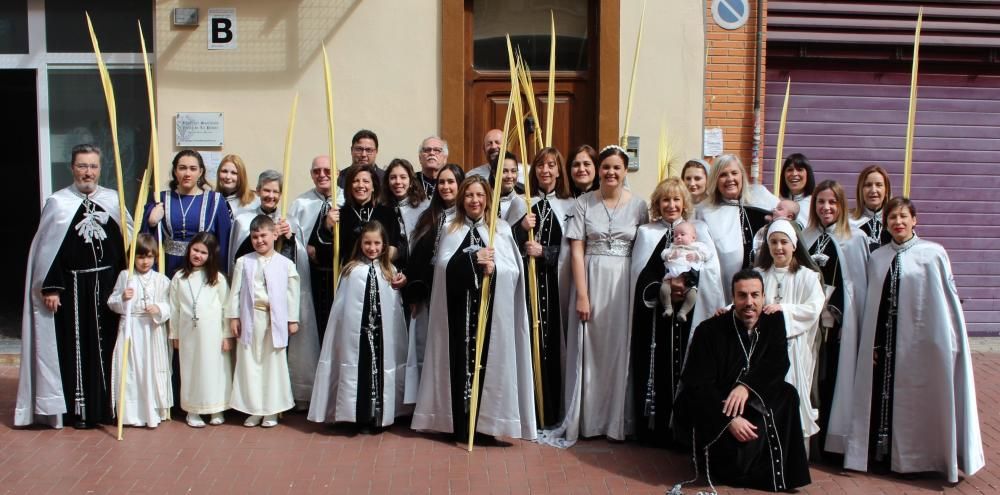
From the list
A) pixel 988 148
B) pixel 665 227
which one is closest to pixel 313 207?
pixel 665 227

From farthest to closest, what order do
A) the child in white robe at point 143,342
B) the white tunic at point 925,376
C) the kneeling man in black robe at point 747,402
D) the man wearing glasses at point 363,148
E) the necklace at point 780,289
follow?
the man wearing glasses at point 363,148 → the child in white robe at point 143,342 → the necklace at point 780,289 → the white tunic at point 925,376 → the kneeling man in black robe at point 747,402

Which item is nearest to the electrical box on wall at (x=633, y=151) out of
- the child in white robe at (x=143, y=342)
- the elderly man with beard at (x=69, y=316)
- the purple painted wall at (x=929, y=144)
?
the purple painted wall at (x=929, y=144)

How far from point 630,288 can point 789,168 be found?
51.2 inches

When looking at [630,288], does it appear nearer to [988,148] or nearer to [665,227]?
[665,227]

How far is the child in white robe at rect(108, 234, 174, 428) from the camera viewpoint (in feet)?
18.6

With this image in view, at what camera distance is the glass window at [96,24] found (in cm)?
805

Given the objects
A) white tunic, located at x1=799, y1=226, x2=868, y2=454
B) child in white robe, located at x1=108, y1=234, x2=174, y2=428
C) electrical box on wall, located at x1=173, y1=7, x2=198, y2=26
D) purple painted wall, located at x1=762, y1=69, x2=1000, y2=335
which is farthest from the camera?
purple painted wall, located at x1=762, y1=69, x2=1000, y2=335

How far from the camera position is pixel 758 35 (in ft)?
25.6

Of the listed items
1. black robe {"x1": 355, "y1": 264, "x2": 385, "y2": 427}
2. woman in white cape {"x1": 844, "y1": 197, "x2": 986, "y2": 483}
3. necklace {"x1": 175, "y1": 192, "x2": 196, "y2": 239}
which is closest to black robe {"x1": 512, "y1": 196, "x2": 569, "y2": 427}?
black robe {"x1": 355, "y1": 264, "x2": 385, "y2": 427}

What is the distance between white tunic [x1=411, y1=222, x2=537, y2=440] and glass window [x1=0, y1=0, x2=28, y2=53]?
485cm

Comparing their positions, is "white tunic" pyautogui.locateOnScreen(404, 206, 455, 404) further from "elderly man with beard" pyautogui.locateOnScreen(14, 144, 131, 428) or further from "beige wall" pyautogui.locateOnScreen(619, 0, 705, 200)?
"beige wall" pyautogui.locateOnScreen(619, 0, 705, 200)

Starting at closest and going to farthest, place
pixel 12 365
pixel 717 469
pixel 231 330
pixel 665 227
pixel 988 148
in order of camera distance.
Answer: pixel 717 469, pixel 665 227, pixel 231 330, pixel 12 365, pixel 988 148

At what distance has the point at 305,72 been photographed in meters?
7.81

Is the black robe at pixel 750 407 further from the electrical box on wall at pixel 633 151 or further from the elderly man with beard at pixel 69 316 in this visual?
the elderly man with beard at pixel 69 316
